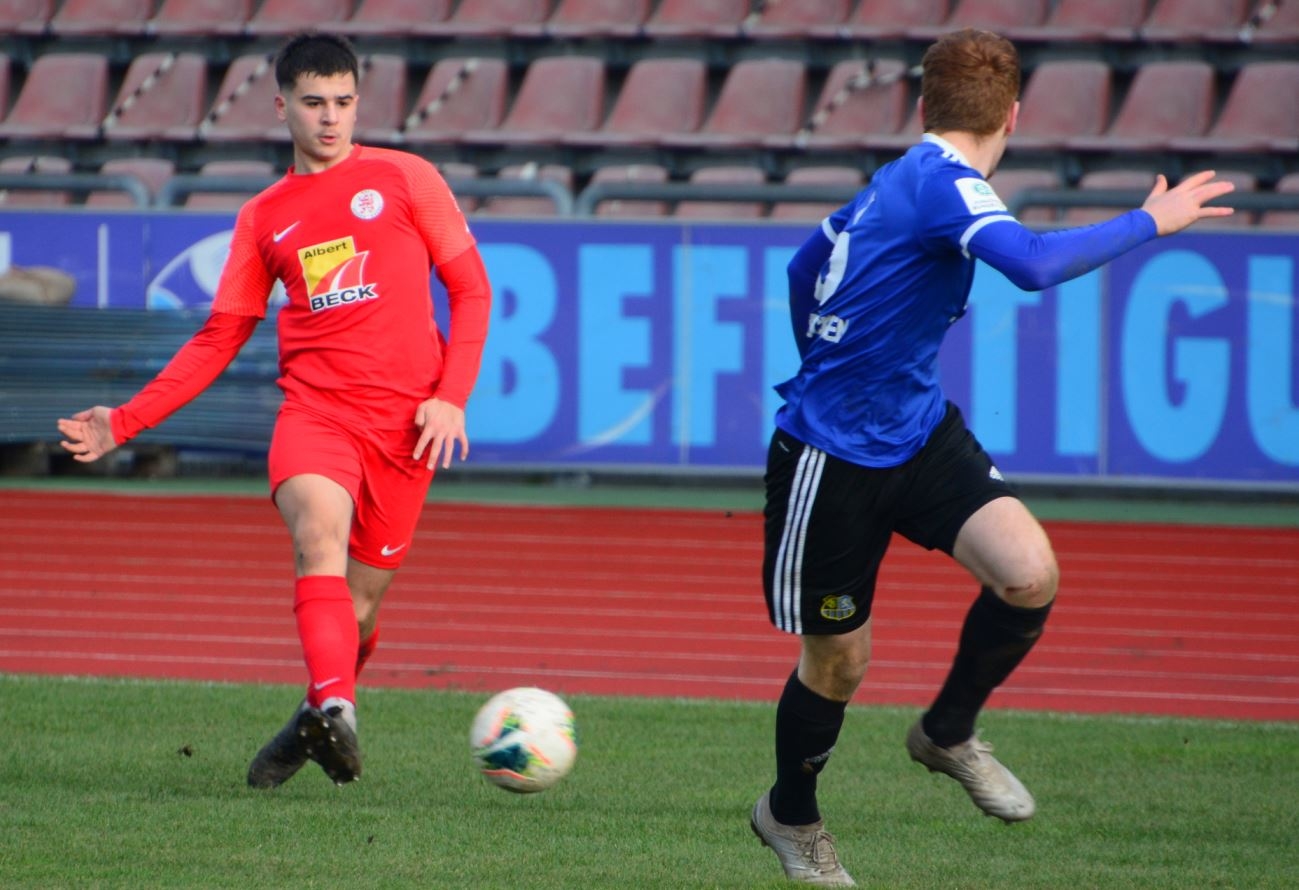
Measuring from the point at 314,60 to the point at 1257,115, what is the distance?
12245mm

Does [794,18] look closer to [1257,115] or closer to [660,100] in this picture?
[660,100]

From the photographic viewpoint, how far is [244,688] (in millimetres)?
7617

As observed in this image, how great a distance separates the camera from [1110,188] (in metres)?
15.1

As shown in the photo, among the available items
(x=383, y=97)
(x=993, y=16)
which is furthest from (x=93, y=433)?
(x=993, y=16)

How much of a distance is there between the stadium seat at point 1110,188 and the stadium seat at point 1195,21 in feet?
4.66

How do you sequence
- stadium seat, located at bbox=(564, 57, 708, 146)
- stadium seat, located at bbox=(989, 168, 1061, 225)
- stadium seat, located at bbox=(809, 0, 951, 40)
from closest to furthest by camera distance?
stadium seat, located at bbox=(989, 168, 1061, 225) < stadium seat, located at bbox=(564, 57, 708, 146) < stadium seat, located at bbox=(809, 0, 951, 40)

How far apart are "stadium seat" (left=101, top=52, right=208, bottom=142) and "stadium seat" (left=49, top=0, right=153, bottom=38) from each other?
1.47 feet

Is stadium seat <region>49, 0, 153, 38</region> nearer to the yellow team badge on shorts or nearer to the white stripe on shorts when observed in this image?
the white stripe on shorts

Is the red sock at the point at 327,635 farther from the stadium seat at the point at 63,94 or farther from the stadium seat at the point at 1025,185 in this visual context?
the stadium seat at the point at 63,94

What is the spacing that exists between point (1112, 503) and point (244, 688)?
8.55 meters

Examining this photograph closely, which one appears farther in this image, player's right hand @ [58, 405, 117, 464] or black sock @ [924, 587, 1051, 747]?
player's right hand @ [58, 405, 117, 464]

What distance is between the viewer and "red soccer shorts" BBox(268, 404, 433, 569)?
541 cm

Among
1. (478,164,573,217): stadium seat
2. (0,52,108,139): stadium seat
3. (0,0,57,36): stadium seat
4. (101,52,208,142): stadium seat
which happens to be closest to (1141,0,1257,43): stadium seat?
(478,164,573,217): stadium seat

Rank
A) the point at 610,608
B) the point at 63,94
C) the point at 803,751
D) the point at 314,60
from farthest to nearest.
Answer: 1. the point at 63,94
2. the point at 610,608
3. the point at 314,60
4. the point at 803,751
